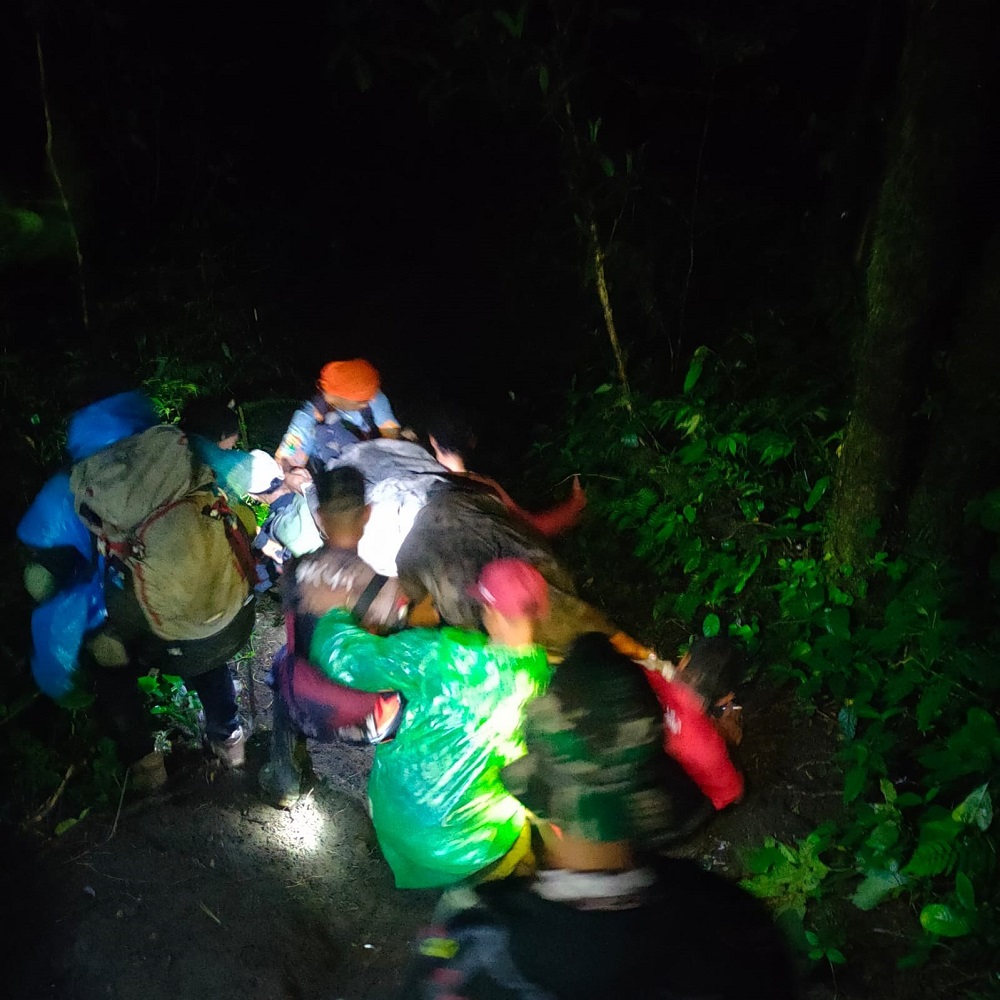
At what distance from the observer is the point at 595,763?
5.43 ft

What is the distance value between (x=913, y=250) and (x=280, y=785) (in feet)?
12.8

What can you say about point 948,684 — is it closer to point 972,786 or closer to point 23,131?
point 972,786

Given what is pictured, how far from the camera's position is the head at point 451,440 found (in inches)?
149

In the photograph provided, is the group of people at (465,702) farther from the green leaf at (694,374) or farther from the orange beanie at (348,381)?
the green leaf at (694,374)

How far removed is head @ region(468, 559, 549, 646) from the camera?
235cm

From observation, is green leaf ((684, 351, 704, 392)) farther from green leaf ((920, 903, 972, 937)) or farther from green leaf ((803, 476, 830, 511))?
green leaf ((920, 903, 972, 937))

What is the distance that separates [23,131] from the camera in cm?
611

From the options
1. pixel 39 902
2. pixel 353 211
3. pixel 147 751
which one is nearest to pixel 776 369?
pixel 147 751

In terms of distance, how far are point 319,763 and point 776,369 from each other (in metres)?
4.19

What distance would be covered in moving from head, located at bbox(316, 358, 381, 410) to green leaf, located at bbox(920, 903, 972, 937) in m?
3.73

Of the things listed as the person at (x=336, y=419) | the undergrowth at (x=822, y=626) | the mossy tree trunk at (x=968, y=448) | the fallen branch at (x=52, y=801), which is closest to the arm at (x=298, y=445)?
the person at (x=336, y=419)

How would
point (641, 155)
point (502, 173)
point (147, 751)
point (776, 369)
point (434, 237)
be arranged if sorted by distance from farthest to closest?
point (434, 237)
point (502, 173)
point (641, 155)
point (776, 369)
point (147, 751)

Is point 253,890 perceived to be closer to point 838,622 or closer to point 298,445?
point 298,445

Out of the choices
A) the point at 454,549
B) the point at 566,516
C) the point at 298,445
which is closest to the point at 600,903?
the point at 454,549
